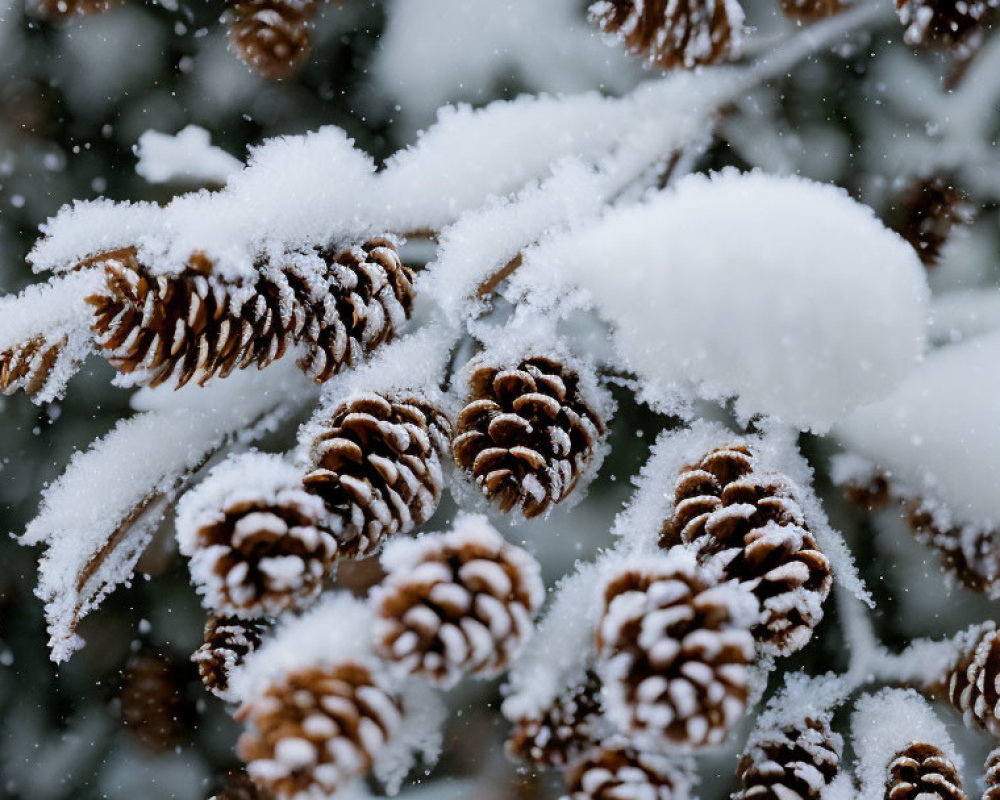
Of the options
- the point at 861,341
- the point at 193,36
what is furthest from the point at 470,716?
the point at 193,36

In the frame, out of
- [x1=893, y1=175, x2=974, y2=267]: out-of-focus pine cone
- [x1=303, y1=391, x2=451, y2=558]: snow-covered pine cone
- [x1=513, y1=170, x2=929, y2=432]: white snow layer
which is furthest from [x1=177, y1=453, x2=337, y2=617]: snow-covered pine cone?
[x1=893, y1=175, x2=974, y2=267]: out-of-focus pine cone

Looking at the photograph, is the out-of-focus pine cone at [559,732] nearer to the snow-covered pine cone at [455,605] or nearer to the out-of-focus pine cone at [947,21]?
the snow-covered pine cone at [455,605]

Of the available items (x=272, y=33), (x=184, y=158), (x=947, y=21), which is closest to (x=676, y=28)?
(x=947, y=21)

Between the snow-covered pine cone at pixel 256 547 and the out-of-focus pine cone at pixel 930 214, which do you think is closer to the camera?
the snow-covered pine cone at pixel 256 547

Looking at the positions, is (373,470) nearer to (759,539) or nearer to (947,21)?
(759,539)

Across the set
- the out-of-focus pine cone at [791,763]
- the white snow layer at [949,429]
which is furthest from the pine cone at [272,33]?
the out-of-focus pine cone at [791,763]

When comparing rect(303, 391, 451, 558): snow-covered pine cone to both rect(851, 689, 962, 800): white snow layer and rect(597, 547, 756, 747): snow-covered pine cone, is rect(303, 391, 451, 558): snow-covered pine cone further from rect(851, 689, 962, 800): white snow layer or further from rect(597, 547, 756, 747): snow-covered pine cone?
rect(851, 689, 962, 800): white snow layer
